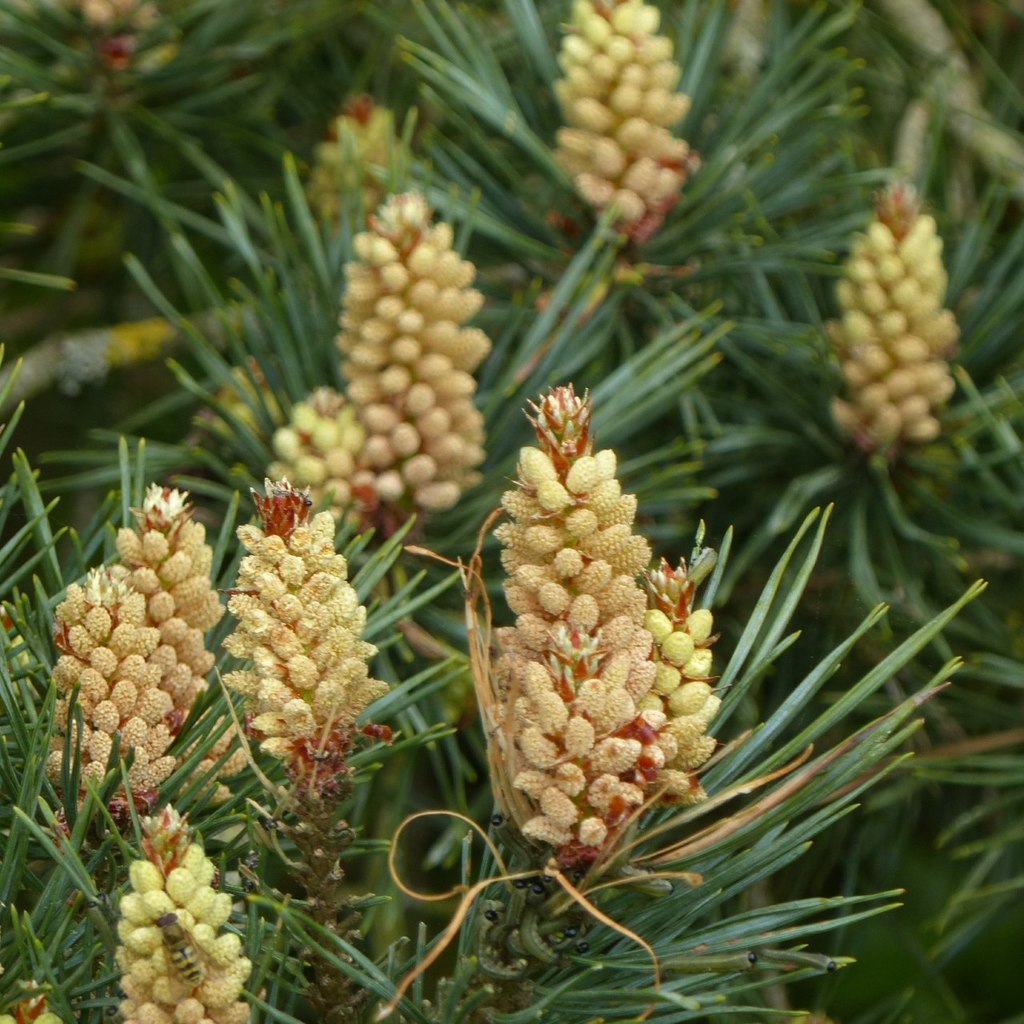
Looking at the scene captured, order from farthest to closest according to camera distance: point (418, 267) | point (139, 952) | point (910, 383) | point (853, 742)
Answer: point (910, 383) → point (418, 267) → point (853, 742) → point (139, 952)

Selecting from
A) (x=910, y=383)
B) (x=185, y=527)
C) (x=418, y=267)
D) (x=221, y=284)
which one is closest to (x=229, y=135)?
(x=221, y=284)

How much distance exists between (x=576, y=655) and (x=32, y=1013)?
23 cm

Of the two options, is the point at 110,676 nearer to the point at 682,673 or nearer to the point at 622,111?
the point at 682,673

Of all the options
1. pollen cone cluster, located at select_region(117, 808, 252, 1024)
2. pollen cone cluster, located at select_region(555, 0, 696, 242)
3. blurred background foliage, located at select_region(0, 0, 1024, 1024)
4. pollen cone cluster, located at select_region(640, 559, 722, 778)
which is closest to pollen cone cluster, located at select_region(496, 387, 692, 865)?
pollen cone cluster, located at select_region(640, 559, 722, 778)

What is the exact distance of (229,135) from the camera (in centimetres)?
130

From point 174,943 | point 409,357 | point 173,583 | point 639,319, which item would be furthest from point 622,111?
point 174,943

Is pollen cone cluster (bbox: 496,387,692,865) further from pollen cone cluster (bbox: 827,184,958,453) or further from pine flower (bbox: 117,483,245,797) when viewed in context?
pollen cone cluster (bbox: 827,184,958,453)

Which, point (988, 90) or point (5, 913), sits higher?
point (988, 90)

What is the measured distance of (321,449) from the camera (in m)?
0.91

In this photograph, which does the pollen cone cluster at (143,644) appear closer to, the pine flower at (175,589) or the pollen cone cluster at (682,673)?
the pine flower at (175,589)

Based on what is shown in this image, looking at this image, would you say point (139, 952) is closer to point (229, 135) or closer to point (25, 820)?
point (25, 820)

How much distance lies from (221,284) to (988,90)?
0.81 m

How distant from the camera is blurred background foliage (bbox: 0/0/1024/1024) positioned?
39.1 inches

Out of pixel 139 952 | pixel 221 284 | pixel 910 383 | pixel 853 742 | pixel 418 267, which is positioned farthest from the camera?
pixel 221 284
